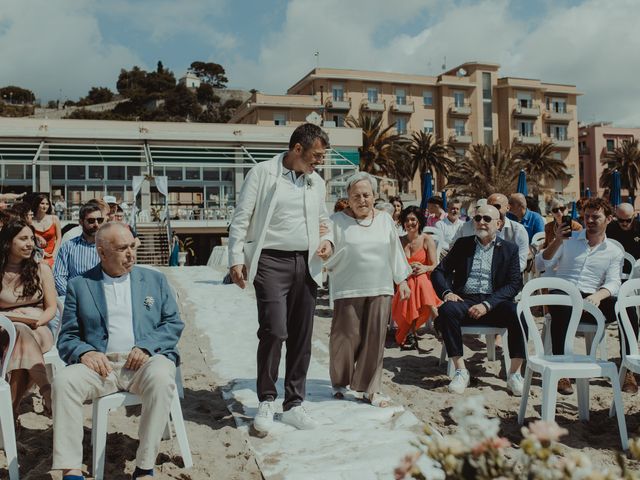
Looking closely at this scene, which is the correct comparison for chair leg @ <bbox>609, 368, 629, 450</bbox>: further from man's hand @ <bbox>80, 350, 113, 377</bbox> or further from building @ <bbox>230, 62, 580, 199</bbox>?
building @ <bbox>230, 62, 580, 199</bbox>

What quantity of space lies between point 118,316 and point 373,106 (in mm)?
49743

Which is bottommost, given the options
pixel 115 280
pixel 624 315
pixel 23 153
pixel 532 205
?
pixel 624 315

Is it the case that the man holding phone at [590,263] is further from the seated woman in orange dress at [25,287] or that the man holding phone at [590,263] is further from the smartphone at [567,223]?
the seated woman in orange dress at [25,287]

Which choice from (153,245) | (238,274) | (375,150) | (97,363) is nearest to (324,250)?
(238,274)

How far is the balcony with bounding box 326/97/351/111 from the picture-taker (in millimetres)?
50875

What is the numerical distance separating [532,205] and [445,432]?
577 centimetres

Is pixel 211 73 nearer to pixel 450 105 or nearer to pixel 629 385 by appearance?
pixel 450 105

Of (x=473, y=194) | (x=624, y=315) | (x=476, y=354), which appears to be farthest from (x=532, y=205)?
(x=473, y=194)

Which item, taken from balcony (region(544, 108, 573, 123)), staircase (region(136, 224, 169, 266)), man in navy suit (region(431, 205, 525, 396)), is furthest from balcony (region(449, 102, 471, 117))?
man in navy suit (region(431, 205, 525, 396))

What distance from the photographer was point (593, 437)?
13.7ft

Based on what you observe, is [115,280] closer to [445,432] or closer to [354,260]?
[354,260]

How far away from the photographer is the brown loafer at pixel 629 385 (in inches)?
199

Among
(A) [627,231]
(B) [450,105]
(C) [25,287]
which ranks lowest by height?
(C) [25,287]

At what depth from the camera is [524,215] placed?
27.5 feet
